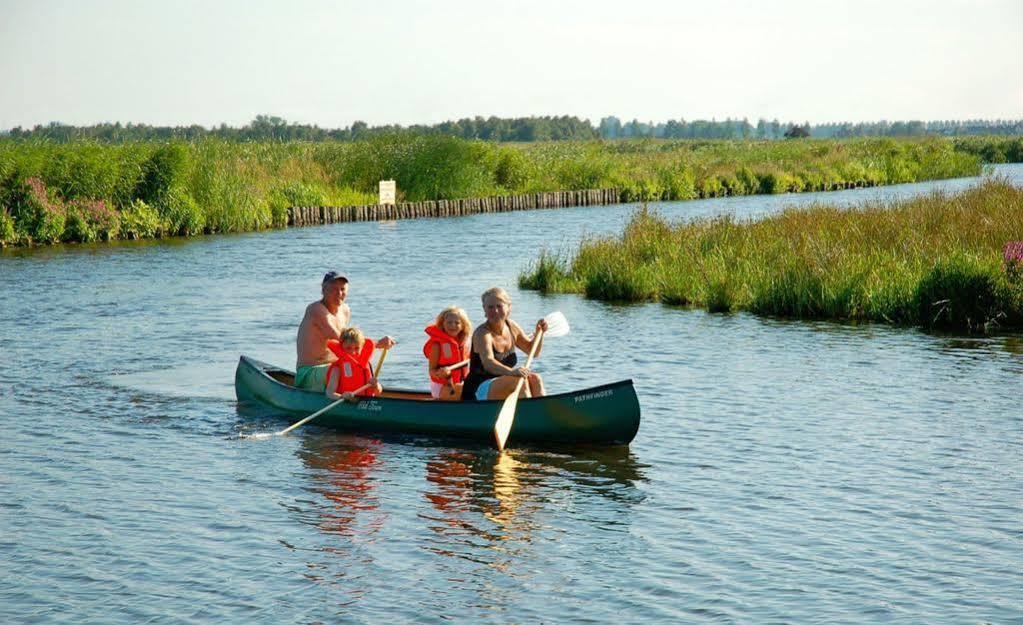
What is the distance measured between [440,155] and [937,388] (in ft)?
124

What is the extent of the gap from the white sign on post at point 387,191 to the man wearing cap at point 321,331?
34181mm

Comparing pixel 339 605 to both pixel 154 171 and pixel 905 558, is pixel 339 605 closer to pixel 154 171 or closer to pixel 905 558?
pixel 905 558

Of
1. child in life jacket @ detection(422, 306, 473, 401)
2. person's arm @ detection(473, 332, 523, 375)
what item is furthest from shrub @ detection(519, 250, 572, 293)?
person's arm @ detection(473, 332, 523, 375)

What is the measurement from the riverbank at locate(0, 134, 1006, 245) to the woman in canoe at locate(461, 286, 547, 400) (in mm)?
25415

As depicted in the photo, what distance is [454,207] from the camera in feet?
163

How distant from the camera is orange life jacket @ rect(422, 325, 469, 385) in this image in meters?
12.9

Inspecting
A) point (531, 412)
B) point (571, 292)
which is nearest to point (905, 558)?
point (531, 412)

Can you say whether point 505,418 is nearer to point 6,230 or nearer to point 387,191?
point 6,230

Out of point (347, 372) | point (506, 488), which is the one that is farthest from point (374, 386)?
point (506, 488)

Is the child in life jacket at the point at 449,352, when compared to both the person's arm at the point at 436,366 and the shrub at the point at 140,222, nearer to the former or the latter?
the person's arm at the point at 436,366

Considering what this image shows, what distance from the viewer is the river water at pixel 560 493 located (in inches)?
329

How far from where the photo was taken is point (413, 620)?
7.96m

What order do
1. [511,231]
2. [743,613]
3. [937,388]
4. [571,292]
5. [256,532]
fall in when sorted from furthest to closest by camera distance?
[511,231], [571,292], [937,388], [256,532], [743,613]

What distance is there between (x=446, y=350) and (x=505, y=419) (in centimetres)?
118
